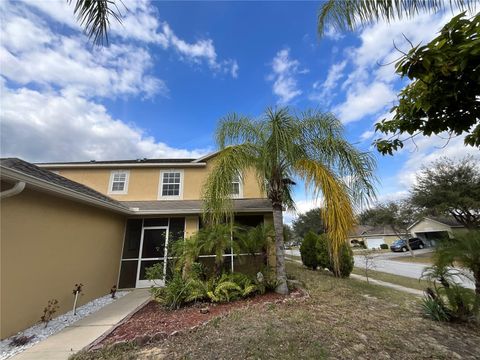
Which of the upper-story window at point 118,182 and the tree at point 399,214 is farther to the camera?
the tree at point 399,214

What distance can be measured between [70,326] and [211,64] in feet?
34.2

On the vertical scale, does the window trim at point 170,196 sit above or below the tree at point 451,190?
below

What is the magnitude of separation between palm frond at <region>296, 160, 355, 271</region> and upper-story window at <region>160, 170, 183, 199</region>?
297 inches

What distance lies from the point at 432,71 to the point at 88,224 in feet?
29.8

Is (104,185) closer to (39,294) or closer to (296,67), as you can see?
(39,294)

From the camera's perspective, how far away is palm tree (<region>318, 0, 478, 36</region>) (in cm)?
308

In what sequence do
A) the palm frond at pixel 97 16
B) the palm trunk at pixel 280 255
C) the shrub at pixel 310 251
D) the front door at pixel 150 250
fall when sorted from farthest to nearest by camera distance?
the shrub at pixel 310 251 < the front door at pixel 150 250 < the palm trunk at pixel 280 255 < the palm frond at pixel 97 16

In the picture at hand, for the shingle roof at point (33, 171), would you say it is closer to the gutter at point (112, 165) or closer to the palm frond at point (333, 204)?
the gutter at point (112, 165)

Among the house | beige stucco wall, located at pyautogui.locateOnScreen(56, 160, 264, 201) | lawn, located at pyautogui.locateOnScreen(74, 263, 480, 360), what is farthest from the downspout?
beige stucco wall, located at pyautogui.locateOnScreen(56, 160, 264, 201)

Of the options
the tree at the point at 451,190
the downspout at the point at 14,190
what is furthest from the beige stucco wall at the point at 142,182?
the tree at the point at 451,190

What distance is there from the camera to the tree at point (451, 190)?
976 inches

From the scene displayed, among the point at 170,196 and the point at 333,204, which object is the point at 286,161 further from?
the point at 170,196

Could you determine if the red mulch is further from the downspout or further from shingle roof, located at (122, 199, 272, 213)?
the downspout

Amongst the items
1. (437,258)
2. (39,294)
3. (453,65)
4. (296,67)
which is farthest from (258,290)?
(296,67)
